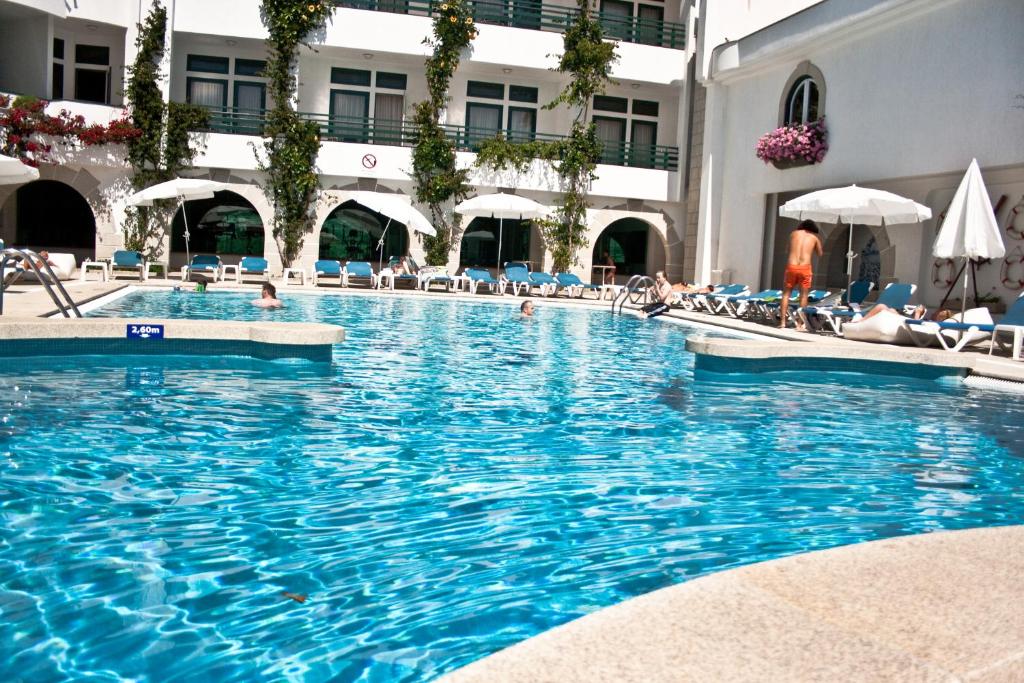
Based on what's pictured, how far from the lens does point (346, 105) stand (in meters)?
24.5

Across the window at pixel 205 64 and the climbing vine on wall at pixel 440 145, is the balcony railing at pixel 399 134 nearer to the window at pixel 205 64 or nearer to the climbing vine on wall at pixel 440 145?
the climbing vine on wall at pixel 440 145

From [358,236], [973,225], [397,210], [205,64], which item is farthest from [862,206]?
[205,64]

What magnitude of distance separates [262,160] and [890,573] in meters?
21.8

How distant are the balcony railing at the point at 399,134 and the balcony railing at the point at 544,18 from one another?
2.80m

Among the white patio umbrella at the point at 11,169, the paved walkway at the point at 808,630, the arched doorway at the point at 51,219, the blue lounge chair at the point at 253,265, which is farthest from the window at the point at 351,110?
the paved walkway at the point at 808,630

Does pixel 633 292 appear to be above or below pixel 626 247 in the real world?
below

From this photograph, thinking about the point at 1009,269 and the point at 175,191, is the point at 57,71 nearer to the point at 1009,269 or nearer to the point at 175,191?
the point at 175,191

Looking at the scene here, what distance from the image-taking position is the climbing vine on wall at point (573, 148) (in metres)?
23.8

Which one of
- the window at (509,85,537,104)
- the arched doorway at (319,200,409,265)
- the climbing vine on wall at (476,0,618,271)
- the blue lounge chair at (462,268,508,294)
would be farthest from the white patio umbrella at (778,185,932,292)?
the arched doorway at (319,200,409,265)

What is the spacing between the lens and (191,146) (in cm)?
2227

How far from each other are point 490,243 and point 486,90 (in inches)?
186

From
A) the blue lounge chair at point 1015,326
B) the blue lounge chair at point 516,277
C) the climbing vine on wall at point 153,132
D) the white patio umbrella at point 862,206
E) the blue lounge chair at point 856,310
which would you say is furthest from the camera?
the blue lounge chair at point 516,277

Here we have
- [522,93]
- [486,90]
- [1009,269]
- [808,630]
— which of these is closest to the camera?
[808,630]

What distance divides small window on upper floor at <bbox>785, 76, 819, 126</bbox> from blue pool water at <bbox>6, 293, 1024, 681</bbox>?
1185 cm
